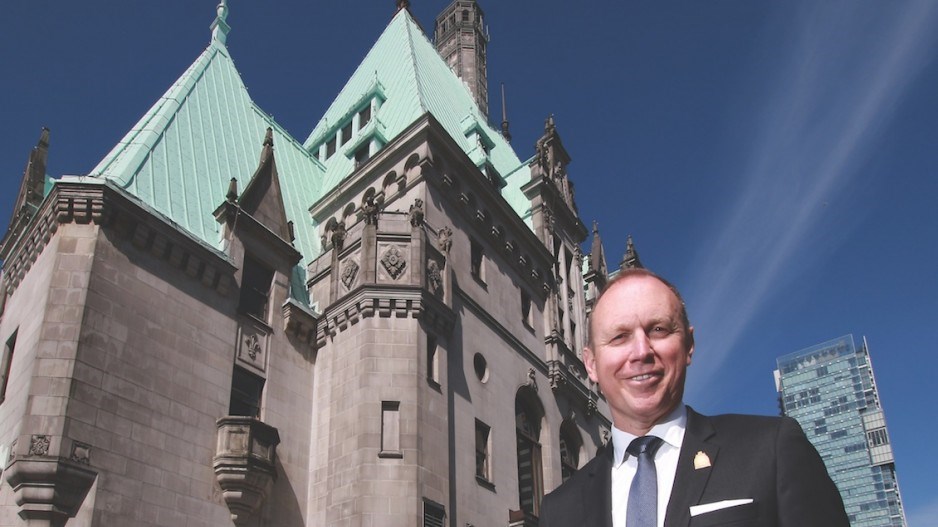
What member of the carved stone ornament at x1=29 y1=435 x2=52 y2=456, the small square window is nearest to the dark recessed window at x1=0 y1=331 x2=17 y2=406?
the carved stone ornament at x1=29 y1=435 x2=52 y2=456

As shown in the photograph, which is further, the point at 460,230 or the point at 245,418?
the point at 460,230

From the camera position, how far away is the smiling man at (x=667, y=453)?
9.37ft

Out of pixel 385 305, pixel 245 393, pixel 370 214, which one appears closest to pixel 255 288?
pixel 245 393

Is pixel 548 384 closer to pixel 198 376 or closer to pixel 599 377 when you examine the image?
pixel 198 376

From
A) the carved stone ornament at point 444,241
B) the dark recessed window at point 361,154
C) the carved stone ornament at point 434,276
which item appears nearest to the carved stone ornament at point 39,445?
the carved stone ornament at point 434,276

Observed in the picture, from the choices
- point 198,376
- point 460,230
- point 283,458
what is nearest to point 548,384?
point 460,230

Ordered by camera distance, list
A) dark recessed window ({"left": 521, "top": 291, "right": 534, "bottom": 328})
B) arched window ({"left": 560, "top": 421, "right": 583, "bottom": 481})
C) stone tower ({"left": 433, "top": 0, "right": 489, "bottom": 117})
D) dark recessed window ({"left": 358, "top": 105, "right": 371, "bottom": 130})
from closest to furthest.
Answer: arched window ({"left": 560, "top": 421, "right": 583, "bottom": 481}), dark recessed window ({"left": 521, "top": 291, "right": 534, "bottom": 328}), dark recessed window ({"left": 358, "top": 105, "right": 371, "bottom": 130}), stone tower ({"left": 433, "top": 0, "right": 489, "bottom": 117})

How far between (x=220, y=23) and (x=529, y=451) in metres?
21.0

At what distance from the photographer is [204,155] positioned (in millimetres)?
25859

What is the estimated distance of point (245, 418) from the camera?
19.9 metres

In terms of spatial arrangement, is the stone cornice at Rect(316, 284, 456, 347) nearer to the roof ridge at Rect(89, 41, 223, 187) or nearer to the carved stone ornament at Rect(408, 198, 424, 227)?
the carved stone ornament at Rect(408, 198, 424, 227)

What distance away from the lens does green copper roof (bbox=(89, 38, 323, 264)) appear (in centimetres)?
2242

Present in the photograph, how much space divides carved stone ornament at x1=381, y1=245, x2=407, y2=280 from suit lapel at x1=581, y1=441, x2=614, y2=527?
779 inches

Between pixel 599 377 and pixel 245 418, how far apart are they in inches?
705
